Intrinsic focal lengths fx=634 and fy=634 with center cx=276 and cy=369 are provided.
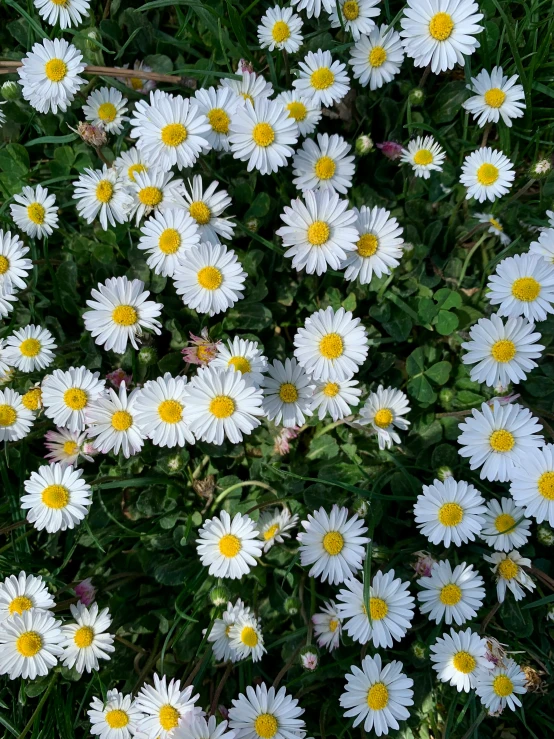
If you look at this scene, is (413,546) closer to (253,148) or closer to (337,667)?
(337,667)

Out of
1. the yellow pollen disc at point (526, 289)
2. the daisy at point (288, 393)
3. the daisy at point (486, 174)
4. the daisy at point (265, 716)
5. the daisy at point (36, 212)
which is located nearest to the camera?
the daisy at point (265, 716)

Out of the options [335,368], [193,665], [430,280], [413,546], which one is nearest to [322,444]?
[335,368]

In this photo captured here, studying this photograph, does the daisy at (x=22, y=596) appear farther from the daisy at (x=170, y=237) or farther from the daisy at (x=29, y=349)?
the daisy at (x=170, y=237)

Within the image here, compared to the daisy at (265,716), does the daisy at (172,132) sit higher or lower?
higher

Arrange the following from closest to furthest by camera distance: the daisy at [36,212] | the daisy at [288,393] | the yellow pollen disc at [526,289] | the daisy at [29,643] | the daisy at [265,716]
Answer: the daisy at [265,716] < the yellow pollen disc at [526,289] < the daisy at [29,643] < the daisy at [288,393] < the daisy at [36,212]

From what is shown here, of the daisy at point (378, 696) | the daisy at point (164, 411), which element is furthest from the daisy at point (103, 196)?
the daisy at point (378, 696)

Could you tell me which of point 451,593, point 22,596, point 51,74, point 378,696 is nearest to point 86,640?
point 22,596

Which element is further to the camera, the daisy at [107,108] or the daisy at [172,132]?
the daisy at [107,108]
